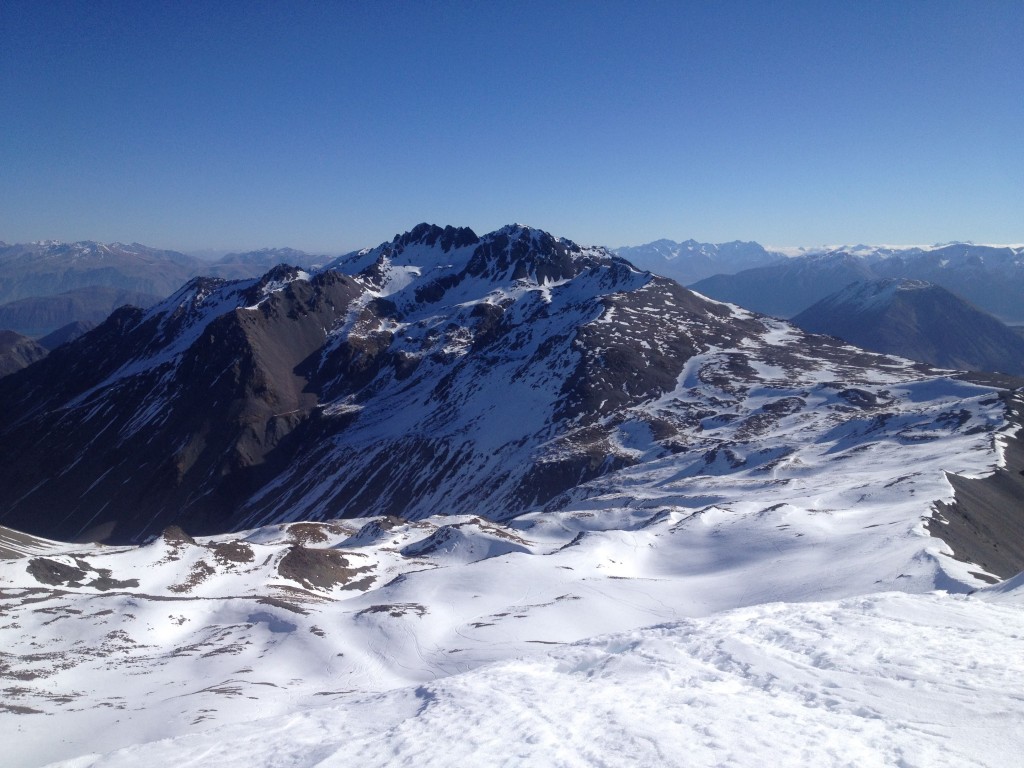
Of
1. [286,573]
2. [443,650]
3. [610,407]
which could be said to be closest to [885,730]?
[443,650]

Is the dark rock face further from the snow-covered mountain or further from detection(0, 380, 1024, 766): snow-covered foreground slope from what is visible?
the snow-covered mountain

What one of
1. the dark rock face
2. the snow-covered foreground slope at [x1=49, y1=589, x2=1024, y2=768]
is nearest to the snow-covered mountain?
the dark rock face

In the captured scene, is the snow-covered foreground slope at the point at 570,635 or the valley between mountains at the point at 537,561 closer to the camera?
the snow-covered foreground slope at the point at 570,635

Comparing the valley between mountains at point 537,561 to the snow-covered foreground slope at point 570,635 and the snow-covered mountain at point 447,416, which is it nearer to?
the snow-covered foreground slope at point 570,635

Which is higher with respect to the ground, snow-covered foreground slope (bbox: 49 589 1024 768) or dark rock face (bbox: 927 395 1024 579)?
snow-covered foreground slope (bbox: 49 589 1024 768)

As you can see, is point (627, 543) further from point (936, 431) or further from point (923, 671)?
point (936, 431)

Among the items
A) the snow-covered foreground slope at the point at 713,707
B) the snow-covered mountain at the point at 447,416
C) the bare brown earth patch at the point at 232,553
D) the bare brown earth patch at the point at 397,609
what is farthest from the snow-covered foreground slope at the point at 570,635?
the snow-covered mountain at the point at 447,416

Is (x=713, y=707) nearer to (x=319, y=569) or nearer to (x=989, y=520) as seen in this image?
(x=989, y=520)
